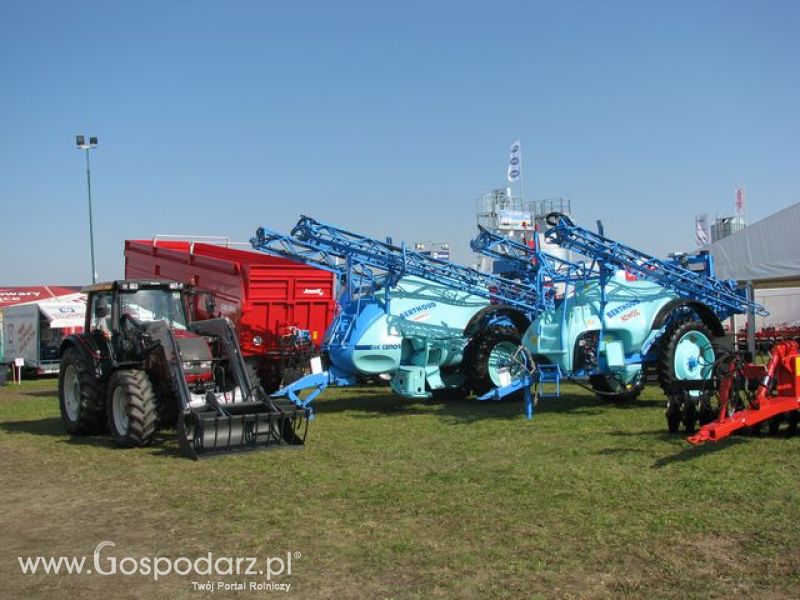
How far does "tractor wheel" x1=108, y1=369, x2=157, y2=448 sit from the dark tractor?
1cm

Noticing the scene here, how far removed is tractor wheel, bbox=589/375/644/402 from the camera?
38.4 ft

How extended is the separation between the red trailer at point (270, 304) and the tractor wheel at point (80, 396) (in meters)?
2.21

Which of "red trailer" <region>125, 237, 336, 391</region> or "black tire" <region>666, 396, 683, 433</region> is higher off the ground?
"red trailer" <region>125, 237, 336, 391</region>

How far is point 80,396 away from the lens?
1036 cm

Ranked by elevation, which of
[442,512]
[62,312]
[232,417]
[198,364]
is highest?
[62,312]

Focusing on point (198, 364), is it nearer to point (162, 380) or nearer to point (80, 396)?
point (162, 380)

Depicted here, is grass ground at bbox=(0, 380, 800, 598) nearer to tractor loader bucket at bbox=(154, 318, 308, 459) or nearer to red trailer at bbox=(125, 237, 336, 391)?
tractor loader bucket at bbox=(154, 318, 308, 459)

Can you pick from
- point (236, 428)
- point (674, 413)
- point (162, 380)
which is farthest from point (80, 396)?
point (674, 413)

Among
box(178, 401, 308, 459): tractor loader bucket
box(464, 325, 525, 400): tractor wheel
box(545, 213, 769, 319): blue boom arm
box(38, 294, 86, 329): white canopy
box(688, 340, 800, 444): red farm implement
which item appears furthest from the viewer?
box(38, 294, 86, 329): white canopy

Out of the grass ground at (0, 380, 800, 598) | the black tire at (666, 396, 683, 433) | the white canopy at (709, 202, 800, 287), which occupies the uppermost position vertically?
the white canopy at (709, 202, 800, 287)

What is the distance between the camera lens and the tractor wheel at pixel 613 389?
11.7 meters

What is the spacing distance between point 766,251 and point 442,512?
14.3 meters

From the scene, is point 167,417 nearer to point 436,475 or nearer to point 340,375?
point 340,375

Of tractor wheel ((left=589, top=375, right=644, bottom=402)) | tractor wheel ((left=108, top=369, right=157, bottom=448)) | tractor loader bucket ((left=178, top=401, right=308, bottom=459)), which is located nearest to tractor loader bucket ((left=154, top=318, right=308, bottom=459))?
tractor loader bucket ((left=178, top=401, right=308, bottom=459))
